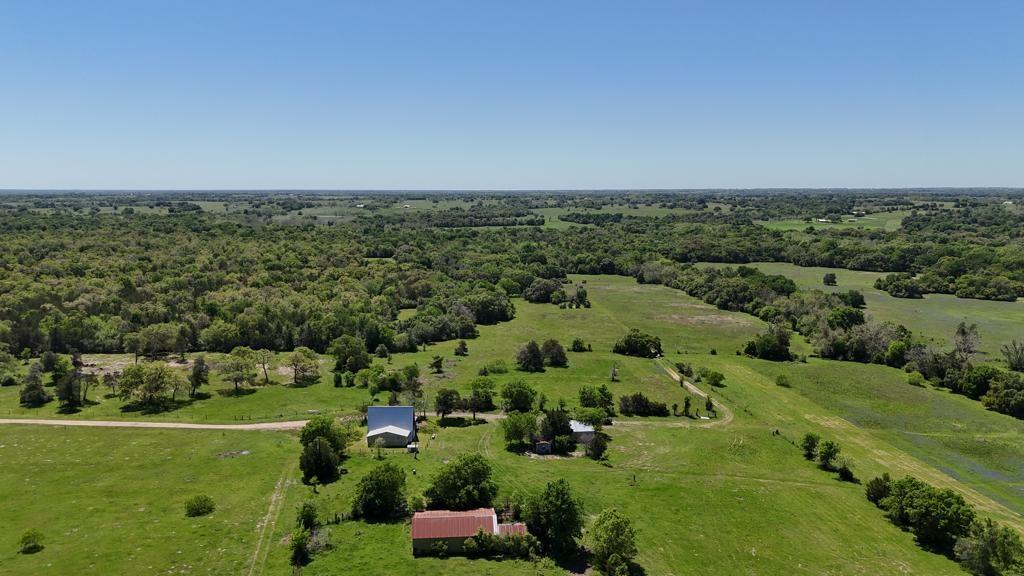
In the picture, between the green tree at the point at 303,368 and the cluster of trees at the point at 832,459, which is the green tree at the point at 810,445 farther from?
the green tree at the point at 303,368

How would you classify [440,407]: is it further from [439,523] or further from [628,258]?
[628,258]

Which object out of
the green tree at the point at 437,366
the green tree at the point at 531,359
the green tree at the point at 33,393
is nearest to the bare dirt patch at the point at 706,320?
the green tree at the point at 531,359

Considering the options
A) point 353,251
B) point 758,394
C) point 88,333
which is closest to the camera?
point 758,394

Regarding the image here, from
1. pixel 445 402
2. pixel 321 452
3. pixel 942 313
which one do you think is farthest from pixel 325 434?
pixel 942 313

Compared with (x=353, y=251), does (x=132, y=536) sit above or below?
below

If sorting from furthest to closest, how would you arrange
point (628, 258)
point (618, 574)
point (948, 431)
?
point (628, 258), point (948, 431), point (618, 574)

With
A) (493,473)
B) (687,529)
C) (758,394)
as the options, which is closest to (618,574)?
(687,529)

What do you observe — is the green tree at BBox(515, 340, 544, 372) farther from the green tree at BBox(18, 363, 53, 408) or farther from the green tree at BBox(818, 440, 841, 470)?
the green tree at BBox(18, 363, 53, 408)

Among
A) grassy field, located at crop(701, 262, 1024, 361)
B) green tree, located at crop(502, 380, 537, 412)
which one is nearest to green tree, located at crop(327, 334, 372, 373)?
green tree, located at crop(502, 380, 537, 412)
